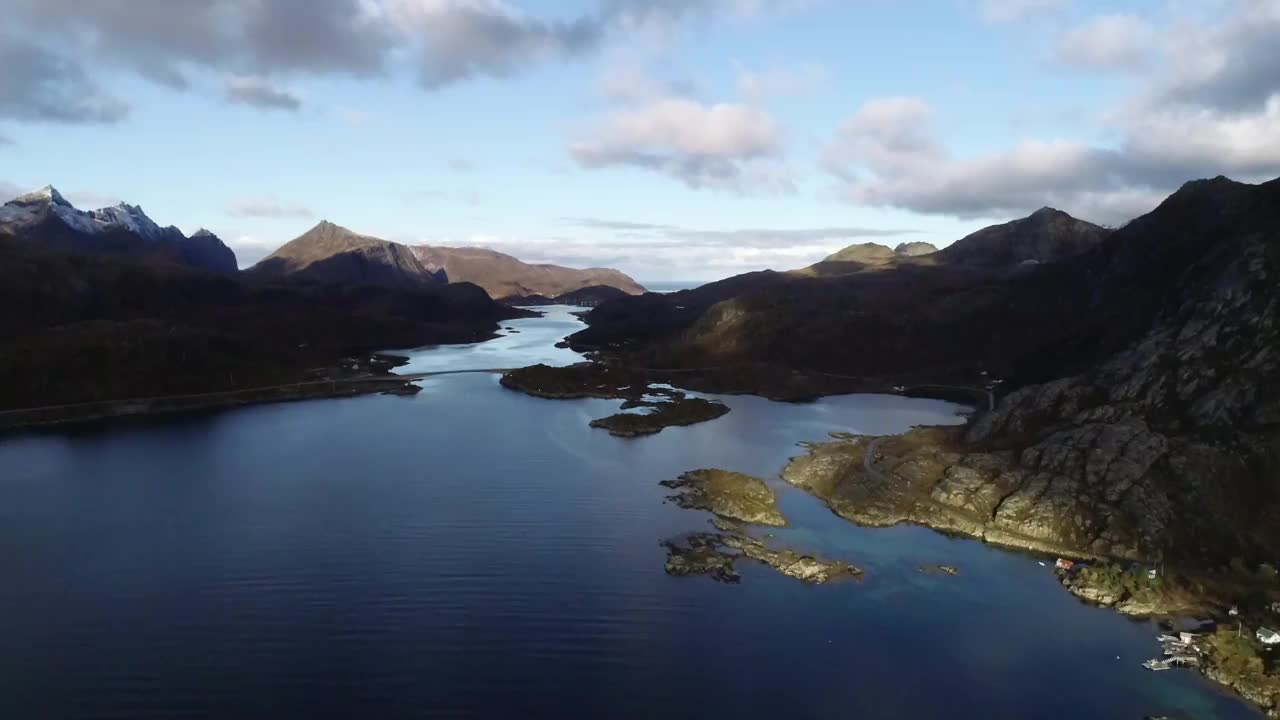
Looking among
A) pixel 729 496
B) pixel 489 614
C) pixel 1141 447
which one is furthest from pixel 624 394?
pixel 489 614

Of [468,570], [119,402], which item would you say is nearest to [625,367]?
[119,402]

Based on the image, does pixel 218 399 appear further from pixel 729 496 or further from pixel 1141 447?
pixel 1141 447

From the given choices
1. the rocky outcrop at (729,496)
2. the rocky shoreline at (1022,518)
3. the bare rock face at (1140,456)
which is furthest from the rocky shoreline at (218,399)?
the bare rock face at (1140,456)

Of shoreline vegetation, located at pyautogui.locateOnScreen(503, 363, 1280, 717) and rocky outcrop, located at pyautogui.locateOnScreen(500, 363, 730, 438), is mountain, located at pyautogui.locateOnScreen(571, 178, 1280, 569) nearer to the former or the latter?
shoreline vegetation, located at pyautogui.locateOnScreen(503, 363, 1280, 717)

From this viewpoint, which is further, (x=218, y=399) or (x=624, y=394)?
(x=624, y=394)

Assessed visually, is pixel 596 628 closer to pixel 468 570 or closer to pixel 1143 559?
pixel 468 570

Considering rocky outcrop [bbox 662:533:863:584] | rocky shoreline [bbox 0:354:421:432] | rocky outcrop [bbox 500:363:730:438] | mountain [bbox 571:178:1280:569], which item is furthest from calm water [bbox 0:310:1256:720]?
rocky shoreline [bbox 0:354:421:432]
